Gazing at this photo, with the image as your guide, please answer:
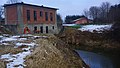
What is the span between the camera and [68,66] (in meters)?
12.5

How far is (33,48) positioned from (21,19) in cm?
1811

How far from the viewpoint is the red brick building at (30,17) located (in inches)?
1222

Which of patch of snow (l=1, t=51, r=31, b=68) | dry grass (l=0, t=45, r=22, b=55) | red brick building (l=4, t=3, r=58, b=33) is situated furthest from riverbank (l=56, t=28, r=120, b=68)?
patch of snow (l=1, t=51, r=31, b=68)

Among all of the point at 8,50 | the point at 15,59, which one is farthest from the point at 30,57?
the point at 8,50

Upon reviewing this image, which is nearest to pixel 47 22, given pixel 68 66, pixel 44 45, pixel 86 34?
pixel 86 34

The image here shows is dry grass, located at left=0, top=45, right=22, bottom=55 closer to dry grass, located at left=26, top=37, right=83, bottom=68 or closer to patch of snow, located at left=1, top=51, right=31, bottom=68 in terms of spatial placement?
patch of snow, located at left=1, top=51, right=31, bottom=68

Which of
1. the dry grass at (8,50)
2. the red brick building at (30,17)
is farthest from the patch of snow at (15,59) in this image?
the red brick building at (30,17)

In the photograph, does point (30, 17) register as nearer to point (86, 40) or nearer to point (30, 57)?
point (86, 40)

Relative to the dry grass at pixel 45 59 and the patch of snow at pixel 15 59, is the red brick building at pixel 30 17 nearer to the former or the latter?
the dry grass at pixel 45 59

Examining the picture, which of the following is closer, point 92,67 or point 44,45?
point 44,45

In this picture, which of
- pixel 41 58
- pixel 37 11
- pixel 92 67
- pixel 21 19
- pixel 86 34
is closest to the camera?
pixel 41 58

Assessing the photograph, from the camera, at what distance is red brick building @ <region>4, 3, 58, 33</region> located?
31.0m

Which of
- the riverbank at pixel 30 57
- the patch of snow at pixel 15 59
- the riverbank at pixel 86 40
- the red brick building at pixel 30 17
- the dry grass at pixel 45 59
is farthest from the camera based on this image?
the riverbank at pixel 86 40

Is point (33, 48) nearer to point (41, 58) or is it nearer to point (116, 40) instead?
point (41, 58)
